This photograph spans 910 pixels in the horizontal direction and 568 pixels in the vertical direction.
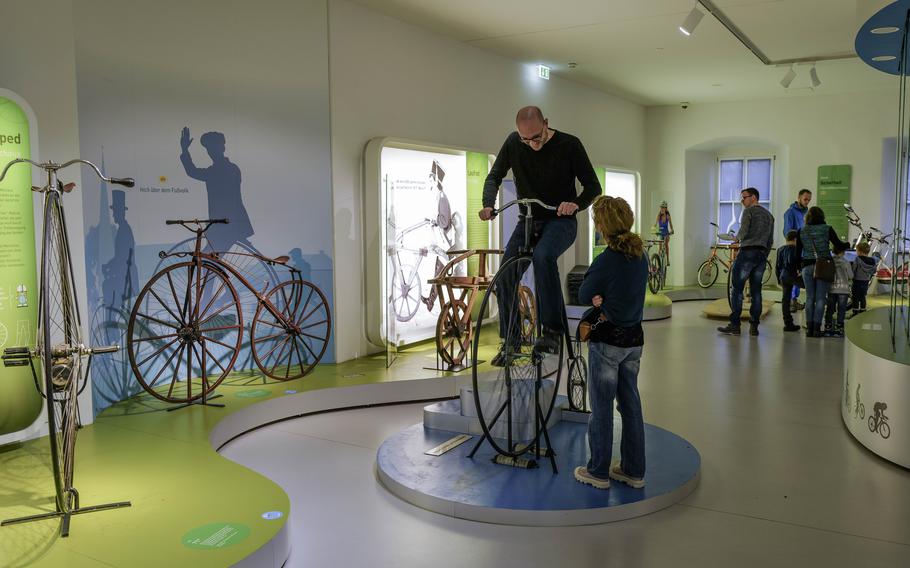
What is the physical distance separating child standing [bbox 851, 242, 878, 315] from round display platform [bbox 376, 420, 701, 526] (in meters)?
6.55

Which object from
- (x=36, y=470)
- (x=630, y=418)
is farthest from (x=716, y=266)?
(x=36, y=470)

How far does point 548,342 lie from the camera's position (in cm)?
469

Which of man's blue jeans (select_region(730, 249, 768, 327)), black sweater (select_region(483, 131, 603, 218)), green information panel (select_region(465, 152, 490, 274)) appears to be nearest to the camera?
black sweater (select_region(483, 131, 603, 218))

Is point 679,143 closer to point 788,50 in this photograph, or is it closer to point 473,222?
point 788,50

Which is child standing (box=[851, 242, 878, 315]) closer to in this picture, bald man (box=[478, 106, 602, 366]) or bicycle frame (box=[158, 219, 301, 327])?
bald man (box=[478, 106, 602, 366])

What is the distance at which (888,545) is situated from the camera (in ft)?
11.8

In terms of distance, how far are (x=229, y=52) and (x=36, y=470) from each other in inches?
147

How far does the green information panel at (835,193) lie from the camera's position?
14.1 m

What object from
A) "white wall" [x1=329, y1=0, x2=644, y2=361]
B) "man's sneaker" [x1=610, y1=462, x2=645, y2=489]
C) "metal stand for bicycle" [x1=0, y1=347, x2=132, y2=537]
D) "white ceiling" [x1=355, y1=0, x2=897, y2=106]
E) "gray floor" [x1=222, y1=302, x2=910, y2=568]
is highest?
"white ceiling" [x1=355, y1=0, x2=897, y2=106]

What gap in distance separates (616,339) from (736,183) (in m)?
13.8

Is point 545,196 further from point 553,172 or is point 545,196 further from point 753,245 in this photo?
point 753,245

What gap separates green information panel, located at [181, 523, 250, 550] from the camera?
3.20m

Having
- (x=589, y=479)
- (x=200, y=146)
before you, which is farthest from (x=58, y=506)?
(x=200, y=146)

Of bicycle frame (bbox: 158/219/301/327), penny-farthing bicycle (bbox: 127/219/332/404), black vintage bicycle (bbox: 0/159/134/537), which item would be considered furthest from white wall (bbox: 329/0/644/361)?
black vintage bicycle (bbox: 0/159/134/537)
